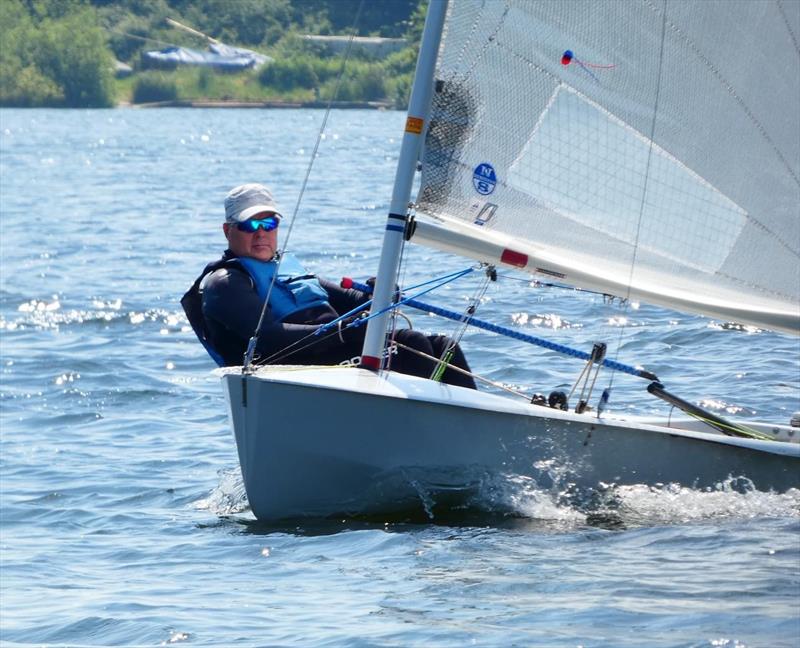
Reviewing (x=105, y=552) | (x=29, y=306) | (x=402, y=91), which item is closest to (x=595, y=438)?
(x=105, y=552)

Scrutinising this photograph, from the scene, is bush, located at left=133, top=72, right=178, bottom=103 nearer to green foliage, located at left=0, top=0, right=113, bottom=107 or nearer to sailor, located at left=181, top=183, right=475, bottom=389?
green foliage, located at left=0, top=0, right=113, bottom=107

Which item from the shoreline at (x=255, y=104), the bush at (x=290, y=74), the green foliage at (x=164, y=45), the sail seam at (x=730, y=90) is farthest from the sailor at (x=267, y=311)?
the bush at (x=290, y=74)

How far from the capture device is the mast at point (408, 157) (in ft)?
17.9

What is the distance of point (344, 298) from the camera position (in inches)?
251

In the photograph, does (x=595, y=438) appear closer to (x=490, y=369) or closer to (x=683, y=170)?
(x=683, y=170)

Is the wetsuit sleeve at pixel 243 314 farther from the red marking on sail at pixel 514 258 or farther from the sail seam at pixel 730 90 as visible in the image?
the sail seam at pixel 730 90

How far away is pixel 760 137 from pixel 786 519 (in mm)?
1351

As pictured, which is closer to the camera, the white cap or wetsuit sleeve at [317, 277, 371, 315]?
the white cap

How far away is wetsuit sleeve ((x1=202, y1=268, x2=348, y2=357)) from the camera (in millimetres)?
5879

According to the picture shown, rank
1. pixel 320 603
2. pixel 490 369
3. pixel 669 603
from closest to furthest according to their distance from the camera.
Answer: pixel 669 603 < pixel 320 603 < pixel 490 369

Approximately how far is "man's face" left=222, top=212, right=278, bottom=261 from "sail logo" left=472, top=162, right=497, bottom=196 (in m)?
0.89

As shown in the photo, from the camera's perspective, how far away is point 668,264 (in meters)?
5.83

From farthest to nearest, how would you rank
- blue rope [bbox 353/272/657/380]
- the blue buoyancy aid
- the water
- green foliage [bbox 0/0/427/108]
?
green foliage [bbox 0/0/427/108], the blue buoyancy aid, blue rope [bbox 353/272/657/380], the water

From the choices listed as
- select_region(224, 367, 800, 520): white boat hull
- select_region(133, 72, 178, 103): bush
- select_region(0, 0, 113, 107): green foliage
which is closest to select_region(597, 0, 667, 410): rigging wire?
select_region(224, 367, 800, 520): white boat hull
